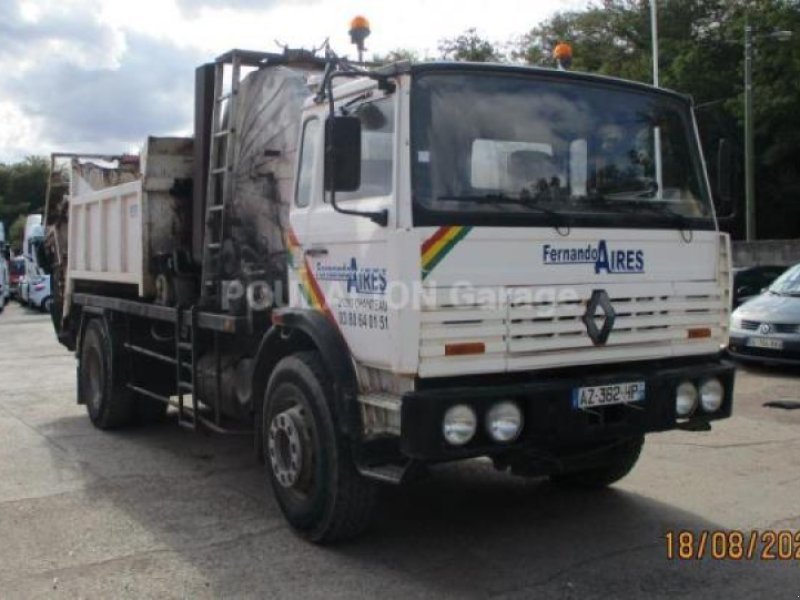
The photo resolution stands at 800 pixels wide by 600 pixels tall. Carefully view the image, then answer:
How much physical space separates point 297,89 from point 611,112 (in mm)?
2168

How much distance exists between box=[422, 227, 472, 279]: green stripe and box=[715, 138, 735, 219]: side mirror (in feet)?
6.38

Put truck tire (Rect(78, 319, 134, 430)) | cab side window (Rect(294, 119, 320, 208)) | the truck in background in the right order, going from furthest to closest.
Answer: the truck in background < truck tire (Rect(78, 319, 134, 430)) < cab side window (Rect(294, 119, 320, 208))

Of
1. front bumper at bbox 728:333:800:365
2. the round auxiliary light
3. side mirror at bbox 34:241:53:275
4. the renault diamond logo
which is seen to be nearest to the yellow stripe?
the renault diamond logo

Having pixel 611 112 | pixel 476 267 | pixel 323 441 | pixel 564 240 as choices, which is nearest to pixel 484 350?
pixel 476 267

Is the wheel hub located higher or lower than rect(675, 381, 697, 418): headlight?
lower

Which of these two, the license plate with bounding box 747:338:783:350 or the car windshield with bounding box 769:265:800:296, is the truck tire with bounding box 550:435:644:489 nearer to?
the license plate with bounding box 747:338:783:350

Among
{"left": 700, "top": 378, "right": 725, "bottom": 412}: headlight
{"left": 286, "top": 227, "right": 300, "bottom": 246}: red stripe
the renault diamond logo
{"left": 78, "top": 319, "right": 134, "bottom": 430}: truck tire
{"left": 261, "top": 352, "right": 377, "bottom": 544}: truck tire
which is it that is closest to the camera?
the renault diamond logo

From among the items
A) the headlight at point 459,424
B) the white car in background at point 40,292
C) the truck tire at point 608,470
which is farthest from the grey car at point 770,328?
the white car in background at point 40,292

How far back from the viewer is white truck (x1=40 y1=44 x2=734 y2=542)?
448 centimetres

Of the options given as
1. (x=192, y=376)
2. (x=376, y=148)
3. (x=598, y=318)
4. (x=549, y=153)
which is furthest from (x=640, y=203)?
(x=192, y=376)

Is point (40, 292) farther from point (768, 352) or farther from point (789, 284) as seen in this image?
point (768, 352)

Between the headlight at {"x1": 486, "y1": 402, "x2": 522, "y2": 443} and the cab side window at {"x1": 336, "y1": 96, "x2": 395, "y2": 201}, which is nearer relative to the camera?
the headlight at {"x1": 486, "y1": 402, "x2": 522, "y2": 443}

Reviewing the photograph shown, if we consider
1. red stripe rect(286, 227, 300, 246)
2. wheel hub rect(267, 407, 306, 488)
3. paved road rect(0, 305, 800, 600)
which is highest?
red stripe rect(286, 227, 300, 246)

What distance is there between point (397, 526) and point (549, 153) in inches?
93.0
